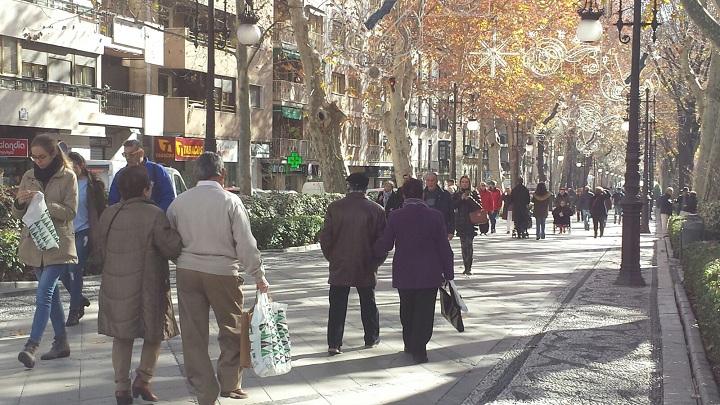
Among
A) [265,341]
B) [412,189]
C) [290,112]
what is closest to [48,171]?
[265,341]

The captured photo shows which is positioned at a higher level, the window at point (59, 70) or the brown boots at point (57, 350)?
the window at point (59, 70)

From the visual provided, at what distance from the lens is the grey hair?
657 cm

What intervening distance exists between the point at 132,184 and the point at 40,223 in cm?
141

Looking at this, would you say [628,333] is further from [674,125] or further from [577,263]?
[674,125]

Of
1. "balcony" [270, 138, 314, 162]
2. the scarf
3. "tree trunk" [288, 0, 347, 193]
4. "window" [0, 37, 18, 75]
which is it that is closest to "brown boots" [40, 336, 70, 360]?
the scarf

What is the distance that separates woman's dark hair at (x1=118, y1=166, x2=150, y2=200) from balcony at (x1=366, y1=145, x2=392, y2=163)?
2313 inches

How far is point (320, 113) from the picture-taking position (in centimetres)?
2827

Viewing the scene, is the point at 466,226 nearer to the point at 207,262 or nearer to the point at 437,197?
the point at 437,197

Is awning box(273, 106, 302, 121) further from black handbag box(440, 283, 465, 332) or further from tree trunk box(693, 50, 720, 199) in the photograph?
black handbag box(440, 283, 465, 332)

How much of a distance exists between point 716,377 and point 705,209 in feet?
40.0

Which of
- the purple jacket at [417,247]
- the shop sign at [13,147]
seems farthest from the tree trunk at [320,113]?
Result: the purple jacket at [417,247]

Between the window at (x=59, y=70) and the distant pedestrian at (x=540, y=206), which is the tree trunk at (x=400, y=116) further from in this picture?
the window at (x=59, y=70)

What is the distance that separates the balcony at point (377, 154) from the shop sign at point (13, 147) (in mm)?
35869

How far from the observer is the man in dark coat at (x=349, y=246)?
8781 mm
